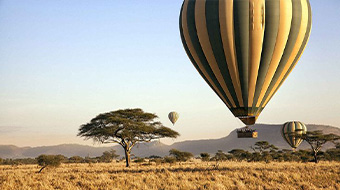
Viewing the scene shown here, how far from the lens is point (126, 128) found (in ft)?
127

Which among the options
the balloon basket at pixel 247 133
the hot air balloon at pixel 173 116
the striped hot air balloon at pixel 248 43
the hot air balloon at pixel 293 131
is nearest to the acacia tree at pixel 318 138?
the hot air balloon at pixel 293 131

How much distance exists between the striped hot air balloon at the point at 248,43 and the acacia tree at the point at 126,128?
15.5m

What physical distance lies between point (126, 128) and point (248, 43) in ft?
62.6

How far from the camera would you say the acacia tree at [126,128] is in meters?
38.5

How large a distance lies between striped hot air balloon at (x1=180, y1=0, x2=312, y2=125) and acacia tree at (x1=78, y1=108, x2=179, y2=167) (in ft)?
50.7

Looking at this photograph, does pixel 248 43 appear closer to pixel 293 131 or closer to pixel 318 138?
pixel 318 138

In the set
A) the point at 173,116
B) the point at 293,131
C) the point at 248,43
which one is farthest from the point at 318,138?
the point at 248,43

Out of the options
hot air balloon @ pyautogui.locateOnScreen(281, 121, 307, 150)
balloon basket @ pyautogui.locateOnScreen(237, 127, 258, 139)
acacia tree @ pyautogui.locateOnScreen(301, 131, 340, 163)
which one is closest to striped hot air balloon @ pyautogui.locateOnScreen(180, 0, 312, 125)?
balloon basket @ pyautogui.locateOnScreen(237, 127, 258, 139)

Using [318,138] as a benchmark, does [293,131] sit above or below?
above

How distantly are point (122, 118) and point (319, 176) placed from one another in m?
23.3

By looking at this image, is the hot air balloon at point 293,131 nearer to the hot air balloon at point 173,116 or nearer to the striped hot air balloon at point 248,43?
the hot air balloon at point 173,116

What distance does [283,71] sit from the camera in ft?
82.2

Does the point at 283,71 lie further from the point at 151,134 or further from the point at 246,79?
the point at 151,134

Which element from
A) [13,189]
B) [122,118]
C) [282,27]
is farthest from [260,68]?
[122,118]
